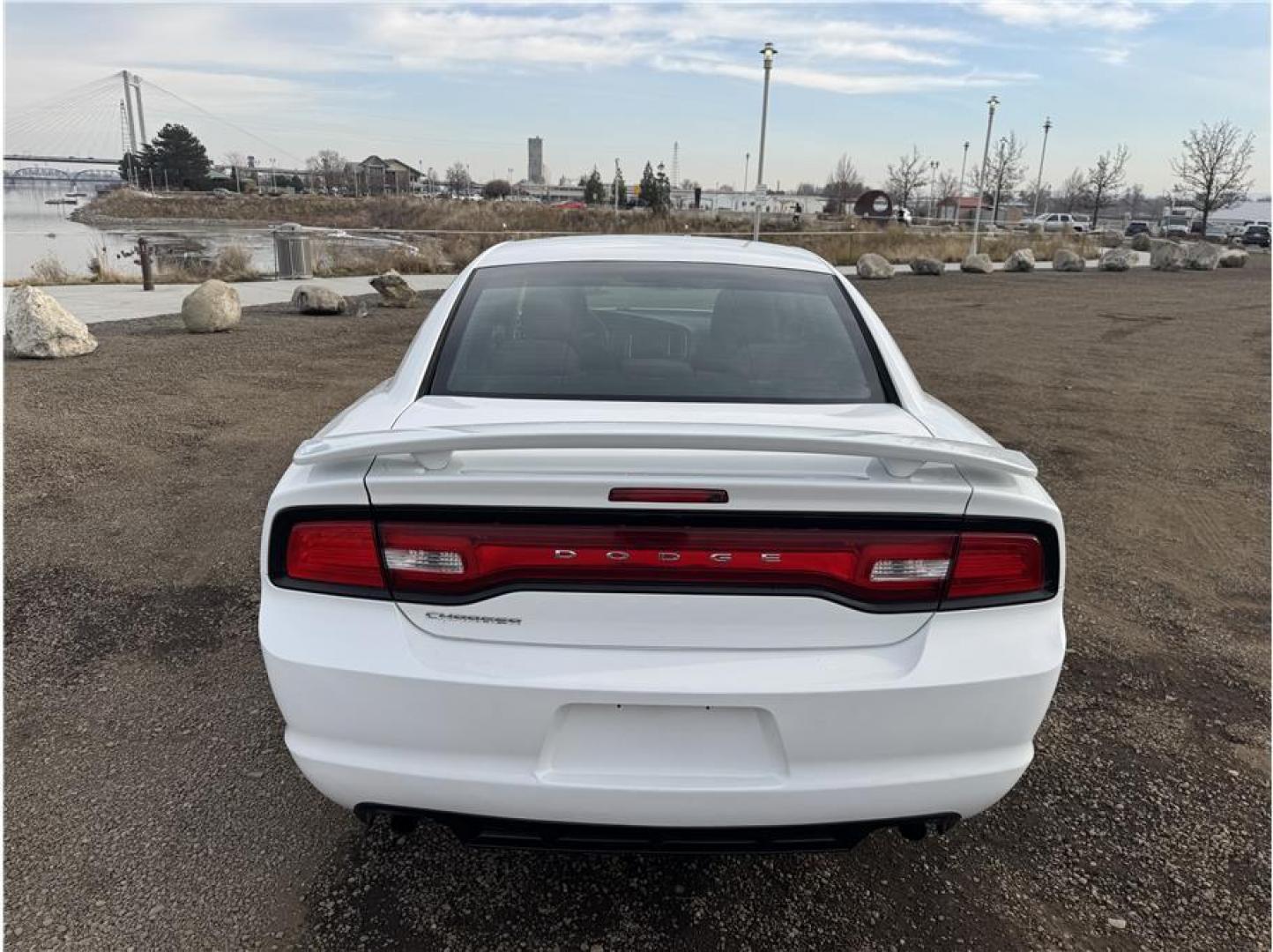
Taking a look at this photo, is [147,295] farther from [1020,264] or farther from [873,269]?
[1020,264]

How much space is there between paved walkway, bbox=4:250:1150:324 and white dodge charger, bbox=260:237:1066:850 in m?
11.9

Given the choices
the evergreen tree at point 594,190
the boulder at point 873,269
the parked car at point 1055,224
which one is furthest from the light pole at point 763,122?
the evergreen tree at point 594,190

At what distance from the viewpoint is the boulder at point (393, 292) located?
14000mm

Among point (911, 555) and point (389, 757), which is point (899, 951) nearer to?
point (911, 555)

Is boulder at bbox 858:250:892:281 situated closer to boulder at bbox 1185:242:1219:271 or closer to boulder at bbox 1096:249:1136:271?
boulder at bbox 1096:249:1136:271

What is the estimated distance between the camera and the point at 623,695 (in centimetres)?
175

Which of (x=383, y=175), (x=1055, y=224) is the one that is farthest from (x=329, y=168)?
(x=1055, y=224)

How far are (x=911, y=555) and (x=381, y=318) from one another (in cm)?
1212

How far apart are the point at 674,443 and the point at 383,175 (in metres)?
119

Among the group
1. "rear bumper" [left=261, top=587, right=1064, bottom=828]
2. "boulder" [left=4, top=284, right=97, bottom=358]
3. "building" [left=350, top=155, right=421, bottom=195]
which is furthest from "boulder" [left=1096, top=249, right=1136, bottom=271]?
"building" [left=350, top=155, right=421, bottom=195]

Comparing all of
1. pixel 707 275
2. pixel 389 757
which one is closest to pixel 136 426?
pixel 707 275

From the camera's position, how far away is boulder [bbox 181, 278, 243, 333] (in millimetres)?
10789

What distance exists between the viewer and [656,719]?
5.88 ft

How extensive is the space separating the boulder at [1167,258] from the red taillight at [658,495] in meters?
34.3
